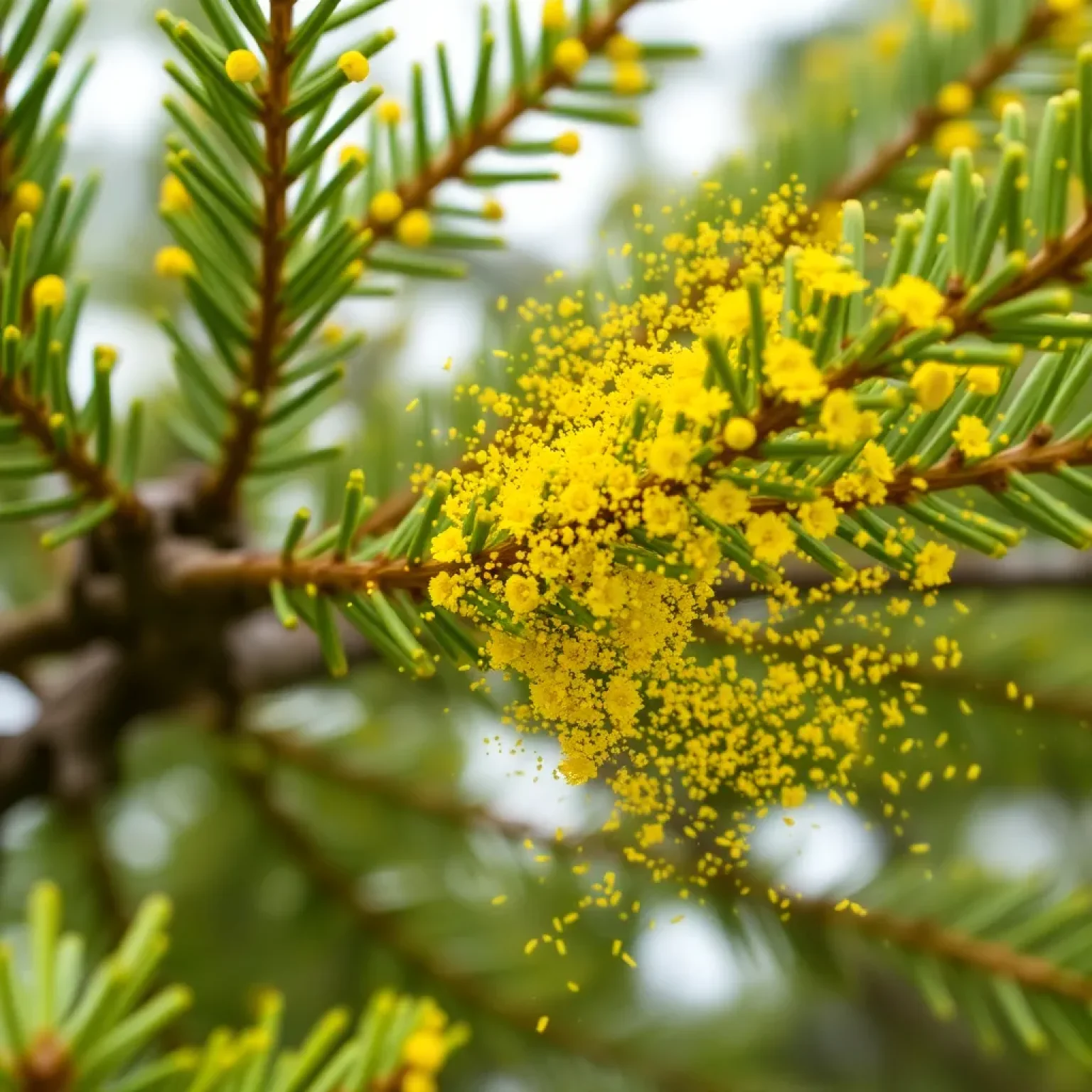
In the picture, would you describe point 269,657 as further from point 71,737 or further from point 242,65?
point 242,65

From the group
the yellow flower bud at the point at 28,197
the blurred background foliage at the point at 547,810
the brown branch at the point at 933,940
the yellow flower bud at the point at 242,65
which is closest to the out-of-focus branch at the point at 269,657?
the blurred background foliage at the point at 547,810

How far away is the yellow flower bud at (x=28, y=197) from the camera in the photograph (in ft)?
1.35

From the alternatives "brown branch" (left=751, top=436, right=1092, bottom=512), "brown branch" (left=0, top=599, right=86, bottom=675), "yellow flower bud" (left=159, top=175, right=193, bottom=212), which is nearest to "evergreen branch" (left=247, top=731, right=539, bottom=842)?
"brown branch" (left=0, top=599, right=86, bottom=675)

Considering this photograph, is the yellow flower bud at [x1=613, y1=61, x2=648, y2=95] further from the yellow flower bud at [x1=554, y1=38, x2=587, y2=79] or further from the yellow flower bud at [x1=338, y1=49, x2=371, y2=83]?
the yellow flower bud at [x1=338, y1=49, x2=371, y2=83]

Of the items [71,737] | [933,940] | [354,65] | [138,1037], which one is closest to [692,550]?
[354,65]

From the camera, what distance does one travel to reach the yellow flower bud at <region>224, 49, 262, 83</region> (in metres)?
0.28

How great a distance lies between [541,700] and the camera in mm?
265

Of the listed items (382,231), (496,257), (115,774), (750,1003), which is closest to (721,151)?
(382,231)

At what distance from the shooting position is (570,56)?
42 cm

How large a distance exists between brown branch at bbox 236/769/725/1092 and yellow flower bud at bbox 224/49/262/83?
1.68 feet

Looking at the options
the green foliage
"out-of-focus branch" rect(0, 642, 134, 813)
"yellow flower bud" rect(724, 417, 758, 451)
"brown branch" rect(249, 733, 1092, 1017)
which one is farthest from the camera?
"out-of-focus branch" rect(0, 642, 134, 813)

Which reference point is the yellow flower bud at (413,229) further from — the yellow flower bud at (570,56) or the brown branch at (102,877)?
the brown branch at (102,877)

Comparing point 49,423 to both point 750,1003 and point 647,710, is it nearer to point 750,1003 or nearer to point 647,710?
point 647,710

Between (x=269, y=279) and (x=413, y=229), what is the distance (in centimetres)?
8
